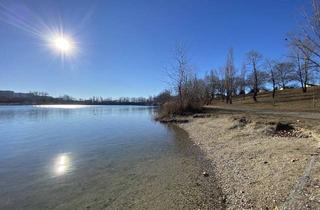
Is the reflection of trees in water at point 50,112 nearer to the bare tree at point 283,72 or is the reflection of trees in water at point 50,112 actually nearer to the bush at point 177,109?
the bush at point 177,109

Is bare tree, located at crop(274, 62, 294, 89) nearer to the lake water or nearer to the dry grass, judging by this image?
the dry grass

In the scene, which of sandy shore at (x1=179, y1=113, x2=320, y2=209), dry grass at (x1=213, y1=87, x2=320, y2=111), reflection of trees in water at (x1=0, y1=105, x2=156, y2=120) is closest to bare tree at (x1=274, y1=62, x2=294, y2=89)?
dry grass at (x1=213, y1=87, x2=320, y2=111)

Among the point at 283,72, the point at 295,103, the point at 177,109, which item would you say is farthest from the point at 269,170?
the point at 283,72

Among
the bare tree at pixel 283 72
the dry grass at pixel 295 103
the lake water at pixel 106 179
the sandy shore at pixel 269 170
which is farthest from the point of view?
the bare tree at pixel 283 72

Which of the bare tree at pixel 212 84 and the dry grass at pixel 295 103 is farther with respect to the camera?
the bare tree at pixel 212 84

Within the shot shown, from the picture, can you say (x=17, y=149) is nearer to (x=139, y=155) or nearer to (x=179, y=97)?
(x=139, y=155)

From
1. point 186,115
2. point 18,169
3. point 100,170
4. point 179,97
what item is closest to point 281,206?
point 100,170

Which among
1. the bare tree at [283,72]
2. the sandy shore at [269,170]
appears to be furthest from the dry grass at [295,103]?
the sandy shore at [269,170]

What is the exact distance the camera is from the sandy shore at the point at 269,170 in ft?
20.0

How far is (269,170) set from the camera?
812 centimetres

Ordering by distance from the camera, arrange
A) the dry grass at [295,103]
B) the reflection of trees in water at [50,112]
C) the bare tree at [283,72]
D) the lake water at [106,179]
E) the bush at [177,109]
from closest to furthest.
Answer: the lake water at [106,179] < the dry grass at [295,103] < the bush at [177,109] < the reflection of trees in water at [50,112] < the bare tree at [283,72]

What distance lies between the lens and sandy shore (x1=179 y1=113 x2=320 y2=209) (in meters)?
6.09

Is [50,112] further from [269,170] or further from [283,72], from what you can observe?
[269,170]

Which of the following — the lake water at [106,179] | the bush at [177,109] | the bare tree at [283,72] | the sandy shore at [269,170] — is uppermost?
the bare tree at [283,72]
